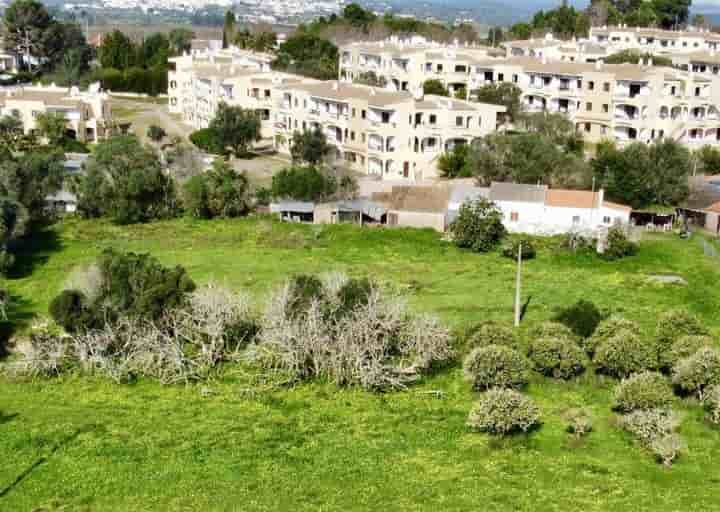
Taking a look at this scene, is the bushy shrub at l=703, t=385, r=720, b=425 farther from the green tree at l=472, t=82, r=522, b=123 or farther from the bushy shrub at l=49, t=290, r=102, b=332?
the green tree at l=472, t=82, r=522, b=123

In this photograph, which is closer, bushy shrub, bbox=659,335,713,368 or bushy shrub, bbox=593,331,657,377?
bushy shrub, bbox=593,331,657,377

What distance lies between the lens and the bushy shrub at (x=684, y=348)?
87.9 ft

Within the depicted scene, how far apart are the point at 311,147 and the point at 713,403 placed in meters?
33.5

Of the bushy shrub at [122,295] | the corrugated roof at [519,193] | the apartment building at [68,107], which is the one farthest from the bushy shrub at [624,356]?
the apartment building at [68,107]

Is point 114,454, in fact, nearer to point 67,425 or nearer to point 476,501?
point 67,425

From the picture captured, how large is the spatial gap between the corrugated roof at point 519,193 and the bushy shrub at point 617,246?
425cm

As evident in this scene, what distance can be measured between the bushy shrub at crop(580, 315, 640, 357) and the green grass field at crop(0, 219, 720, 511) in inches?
54.1

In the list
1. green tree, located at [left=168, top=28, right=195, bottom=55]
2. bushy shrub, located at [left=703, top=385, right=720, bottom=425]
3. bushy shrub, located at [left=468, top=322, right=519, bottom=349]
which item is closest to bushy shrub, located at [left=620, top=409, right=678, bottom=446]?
bushy shrub, located at [left=703, top=385, right=720, bottom=425]

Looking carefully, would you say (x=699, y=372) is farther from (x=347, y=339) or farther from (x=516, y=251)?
(x=516, y=251)

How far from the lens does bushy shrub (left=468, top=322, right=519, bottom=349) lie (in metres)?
27.6

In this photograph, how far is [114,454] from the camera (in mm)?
22578

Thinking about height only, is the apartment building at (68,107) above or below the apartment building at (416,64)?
below

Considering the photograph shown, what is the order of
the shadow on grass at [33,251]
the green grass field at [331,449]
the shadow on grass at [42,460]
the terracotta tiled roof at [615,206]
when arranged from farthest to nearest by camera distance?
the terracotta tiled roof at [615,206], the shadow on grass at [33,251], the shadow on grass at [42,460], the green grass field at [331,449]

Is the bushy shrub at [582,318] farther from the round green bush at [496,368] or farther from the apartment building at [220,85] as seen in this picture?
the apartment building at [220,85]
